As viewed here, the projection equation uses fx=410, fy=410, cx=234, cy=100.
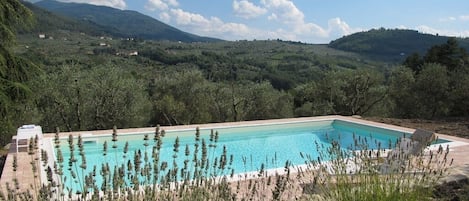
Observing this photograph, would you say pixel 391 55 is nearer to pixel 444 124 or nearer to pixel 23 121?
pixel 444 124

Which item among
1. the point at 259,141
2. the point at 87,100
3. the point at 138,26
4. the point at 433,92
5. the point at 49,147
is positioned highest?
the point at 138,26

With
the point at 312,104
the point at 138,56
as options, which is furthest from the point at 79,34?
the point at 312,104

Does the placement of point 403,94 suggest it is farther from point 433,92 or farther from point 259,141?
point 259,141

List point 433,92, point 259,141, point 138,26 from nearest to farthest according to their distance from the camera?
1. point 259,141
2. point 433,92
3. point 138,26

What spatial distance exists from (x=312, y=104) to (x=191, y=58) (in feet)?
127

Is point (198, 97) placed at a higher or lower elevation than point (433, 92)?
lower

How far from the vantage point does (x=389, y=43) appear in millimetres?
80750

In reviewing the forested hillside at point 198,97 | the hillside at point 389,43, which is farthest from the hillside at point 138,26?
the forested hillside at point 198,97

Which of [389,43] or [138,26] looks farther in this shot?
[138,26]

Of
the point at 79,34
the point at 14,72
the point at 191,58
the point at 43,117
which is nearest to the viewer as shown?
the point at 14,72

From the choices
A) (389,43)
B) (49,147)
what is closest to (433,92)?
(49,147)

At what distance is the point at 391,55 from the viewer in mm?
76188

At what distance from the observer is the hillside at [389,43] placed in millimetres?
72637


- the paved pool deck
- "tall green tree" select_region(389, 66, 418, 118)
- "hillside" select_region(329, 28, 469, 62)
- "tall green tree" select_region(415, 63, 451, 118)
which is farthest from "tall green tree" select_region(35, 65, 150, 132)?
"hillside" select_region(329, 28, 469, 62)
